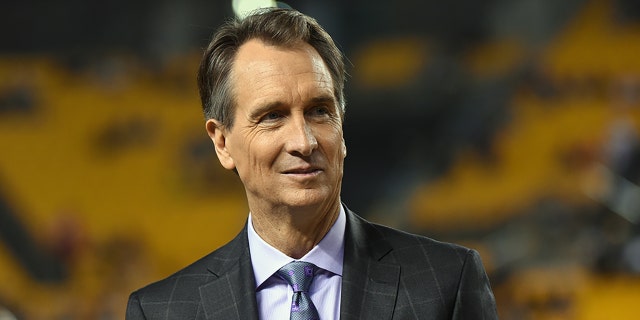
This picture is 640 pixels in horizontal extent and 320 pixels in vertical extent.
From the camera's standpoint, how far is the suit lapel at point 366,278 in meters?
1.35

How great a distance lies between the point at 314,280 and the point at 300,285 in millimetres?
26

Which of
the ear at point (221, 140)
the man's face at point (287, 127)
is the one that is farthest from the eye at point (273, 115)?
the ear at point (221, 140)

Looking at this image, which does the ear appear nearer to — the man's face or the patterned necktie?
the man's face

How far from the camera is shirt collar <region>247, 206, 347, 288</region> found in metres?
1.41

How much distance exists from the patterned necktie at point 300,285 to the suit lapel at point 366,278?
0.16 feet

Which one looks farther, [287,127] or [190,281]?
[190,281]

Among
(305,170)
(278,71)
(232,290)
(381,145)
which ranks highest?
(278,71)

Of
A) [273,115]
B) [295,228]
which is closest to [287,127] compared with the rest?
[273,115]

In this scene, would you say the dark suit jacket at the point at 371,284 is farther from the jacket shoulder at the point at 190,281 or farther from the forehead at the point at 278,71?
the forehead at the point at 278,71

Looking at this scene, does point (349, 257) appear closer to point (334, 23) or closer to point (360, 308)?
point (360, 308)

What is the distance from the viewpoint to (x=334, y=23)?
12.8 feet

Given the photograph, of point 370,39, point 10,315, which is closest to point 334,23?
point 370,39

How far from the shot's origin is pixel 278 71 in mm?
1375

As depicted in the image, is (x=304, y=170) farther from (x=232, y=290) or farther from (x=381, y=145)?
(x=381, y=145)
